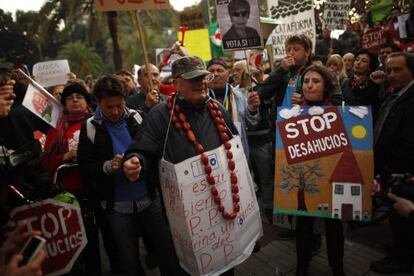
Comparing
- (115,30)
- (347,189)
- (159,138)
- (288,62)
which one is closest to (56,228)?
(159,138)

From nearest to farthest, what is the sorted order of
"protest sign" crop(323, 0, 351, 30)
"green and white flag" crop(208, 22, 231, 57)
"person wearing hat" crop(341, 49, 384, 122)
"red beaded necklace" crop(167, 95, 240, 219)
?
"red beaded necklace" crop(167, 95, 240, 219) < "person wearing hat" crop(341, 49, 384, 122) < "protest sign" crop(323, 0, 351, 30) < "green and white flag" crop(208, 22, 231, 57)

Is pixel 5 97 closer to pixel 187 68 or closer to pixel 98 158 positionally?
pixel 98 158

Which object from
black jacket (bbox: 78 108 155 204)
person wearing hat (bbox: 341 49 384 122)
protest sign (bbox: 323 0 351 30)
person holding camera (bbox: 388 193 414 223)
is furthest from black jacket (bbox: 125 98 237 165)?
protest sign (bbox: 323 0 351 30)

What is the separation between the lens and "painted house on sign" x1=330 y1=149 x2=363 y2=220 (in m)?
2.76

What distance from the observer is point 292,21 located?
567 cm

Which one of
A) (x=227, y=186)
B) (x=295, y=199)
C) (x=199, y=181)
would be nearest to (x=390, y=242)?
(x=295, y=199)

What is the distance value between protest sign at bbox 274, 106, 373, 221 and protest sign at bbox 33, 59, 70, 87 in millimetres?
4456

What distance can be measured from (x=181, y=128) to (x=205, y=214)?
0.61 m

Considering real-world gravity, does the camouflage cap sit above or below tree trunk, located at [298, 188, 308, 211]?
above

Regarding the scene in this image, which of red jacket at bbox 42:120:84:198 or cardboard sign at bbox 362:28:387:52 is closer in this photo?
red jacket at bbox 42:120:84:198

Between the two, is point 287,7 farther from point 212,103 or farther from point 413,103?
point 212,103

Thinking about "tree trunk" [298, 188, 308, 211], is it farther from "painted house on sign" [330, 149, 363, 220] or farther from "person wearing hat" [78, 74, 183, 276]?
"person wearing hat" [78, 74, 183, 276]

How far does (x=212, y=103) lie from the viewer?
8.77 feet

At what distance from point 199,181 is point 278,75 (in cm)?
189
